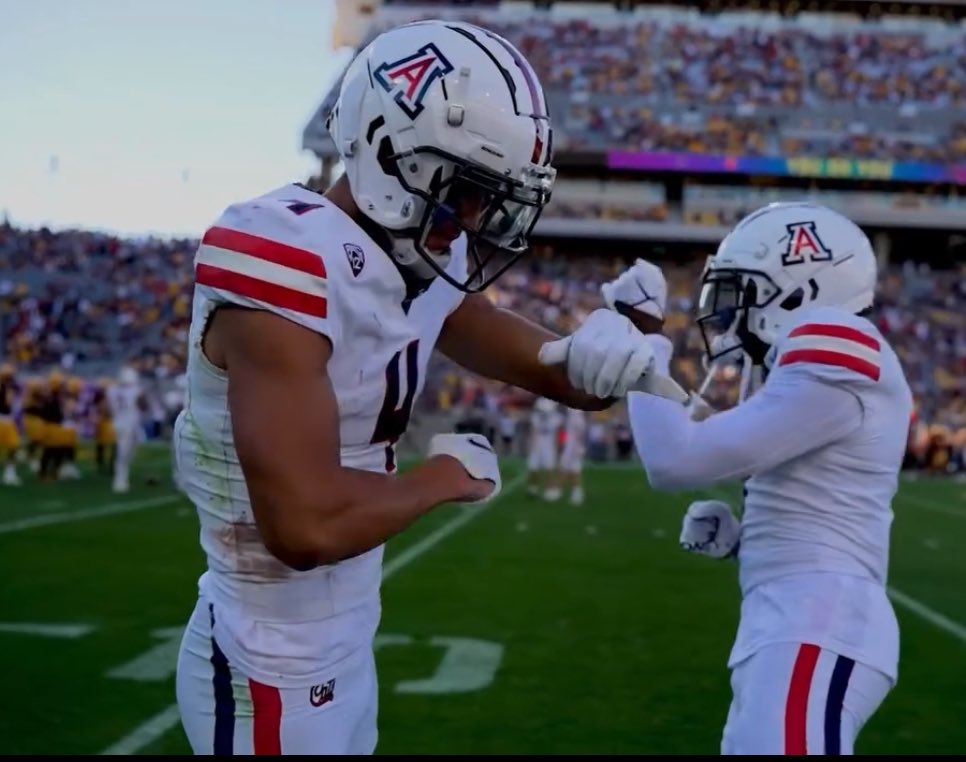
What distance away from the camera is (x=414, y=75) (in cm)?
Result: 201

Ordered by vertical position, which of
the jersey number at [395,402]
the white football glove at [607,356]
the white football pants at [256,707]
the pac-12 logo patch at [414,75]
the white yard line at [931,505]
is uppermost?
the pac-12 logo patch at [414,75]

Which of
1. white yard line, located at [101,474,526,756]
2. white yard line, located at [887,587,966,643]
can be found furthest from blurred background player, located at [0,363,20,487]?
white yard line, located at [887,587,966,643]

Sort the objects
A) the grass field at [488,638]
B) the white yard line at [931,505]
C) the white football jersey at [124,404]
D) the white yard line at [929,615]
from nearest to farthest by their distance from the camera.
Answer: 1. the grass field at [488,638]
2. the white yard line at [929,615]
3. the white football jersey at [124,404]
4. the white yard line at [931,505]

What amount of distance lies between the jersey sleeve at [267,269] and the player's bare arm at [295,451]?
0.07ft

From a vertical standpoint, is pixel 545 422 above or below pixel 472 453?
below

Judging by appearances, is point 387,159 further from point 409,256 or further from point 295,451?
point 295,451

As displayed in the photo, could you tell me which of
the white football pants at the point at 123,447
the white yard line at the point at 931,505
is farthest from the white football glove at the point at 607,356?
the white yard line at the point at 931,505

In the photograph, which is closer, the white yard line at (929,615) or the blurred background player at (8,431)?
the white yard line at (929,615)

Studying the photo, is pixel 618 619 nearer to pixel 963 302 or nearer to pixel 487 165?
pixel 487 165

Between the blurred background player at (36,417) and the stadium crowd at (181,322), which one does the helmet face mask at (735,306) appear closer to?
the blurred background player at (36,417)

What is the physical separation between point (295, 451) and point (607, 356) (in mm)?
565

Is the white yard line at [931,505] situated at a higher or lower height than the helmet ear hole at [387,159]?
lower

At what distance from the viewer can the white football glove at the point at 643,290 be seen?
2.80 metres

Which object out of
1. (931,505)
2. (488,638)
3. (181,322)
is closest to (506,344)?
(488,638)
